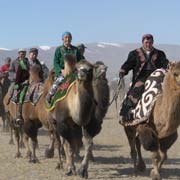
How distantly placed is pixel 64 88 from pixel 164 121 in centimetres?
211

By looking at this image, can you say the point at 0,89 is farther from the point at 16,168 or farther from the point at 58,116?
the point at 58,116

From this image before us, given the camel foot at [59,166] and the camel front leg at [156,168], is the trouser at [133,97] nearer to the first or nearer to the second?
the camel front leg at [156,168]

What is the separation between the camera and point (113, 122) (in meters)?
23.9

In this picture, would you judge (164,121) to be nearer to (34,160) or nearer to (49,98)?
(49,98)

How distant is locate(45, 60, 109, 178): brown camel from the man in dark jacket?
0.55m

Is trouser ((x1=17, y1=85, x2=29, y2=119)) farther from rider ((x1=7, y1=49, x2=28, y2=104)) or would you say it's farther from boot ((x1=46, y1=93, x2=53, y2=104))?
boot ((x1=46, y1=93, x2=53, y2=104))

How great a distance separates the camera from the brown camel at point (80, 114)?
8.92 m

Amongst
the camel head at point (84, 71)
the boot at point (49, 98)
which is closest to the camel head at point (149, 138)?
the camel head at point (84, 71)

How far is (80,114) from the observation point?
9.04 meters

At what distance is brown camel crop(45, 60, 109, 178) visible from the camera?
8922 mm

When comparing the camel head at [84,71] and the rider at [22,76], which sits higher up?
the camel head at [84,71]

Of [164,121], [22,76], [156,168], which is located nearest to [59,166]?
[156,168]

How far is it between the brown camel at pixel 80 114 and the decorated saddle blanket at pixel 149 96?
57cm

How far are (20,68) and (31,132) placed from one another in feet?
5.47
